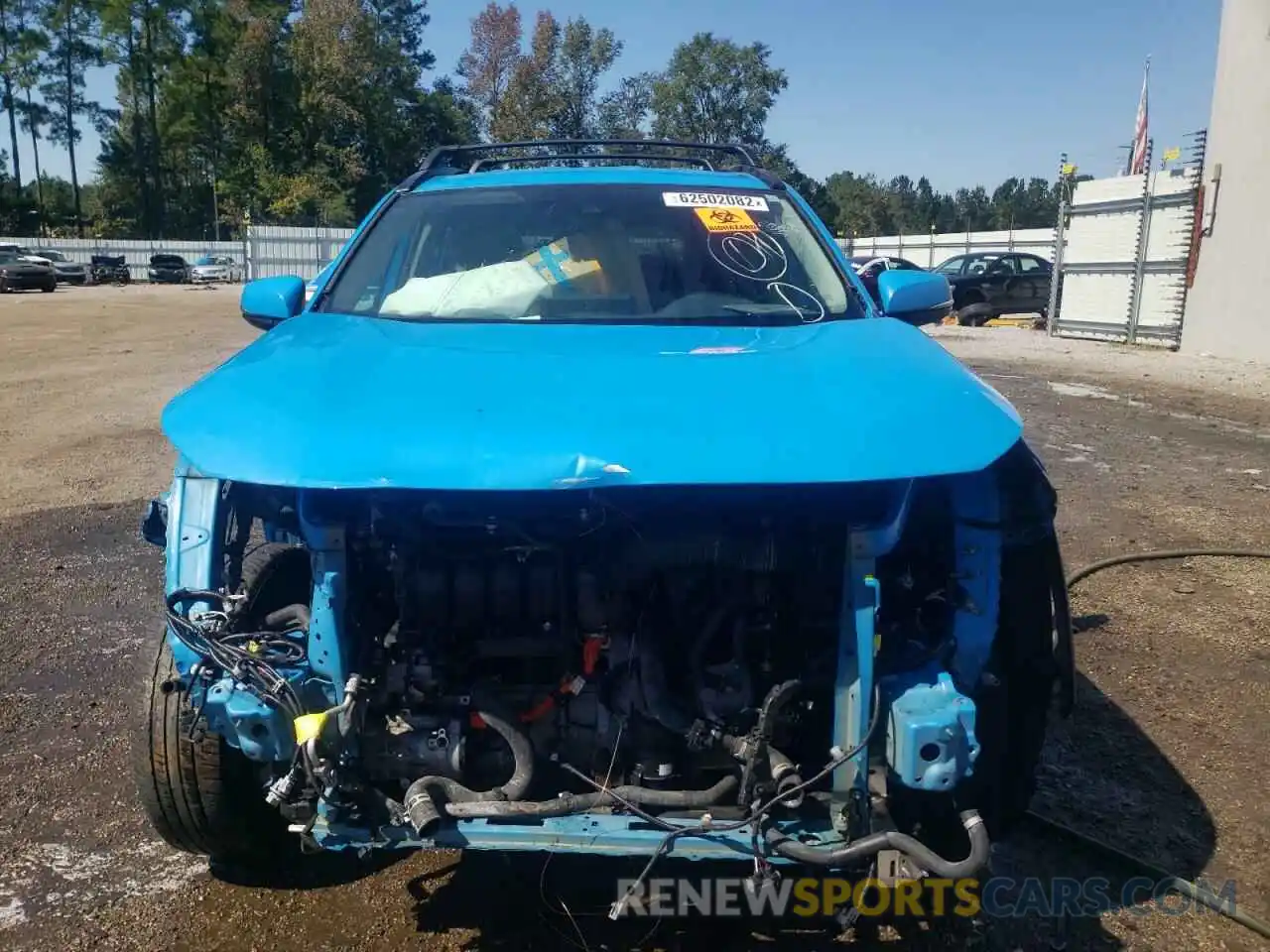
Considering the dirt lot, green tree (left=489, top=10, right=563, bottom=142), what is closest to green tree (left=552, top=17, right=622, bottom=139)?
green tree (left=489, top=10, right=563, bottom=142)

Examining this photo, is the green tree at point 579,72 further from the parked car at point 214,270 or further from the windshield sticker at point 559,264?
the windshield sticker at point 559,264

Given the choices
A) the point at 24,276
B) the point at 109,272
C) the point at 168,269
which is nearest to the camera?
the point at 24,276

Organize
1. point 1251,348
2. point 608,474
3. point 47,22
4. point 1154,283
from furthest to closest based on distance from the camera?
point 47,22
point 1154,283
point 1251,348
point 608,474

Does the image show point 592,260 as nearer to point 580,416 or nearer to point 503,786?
point 580,416

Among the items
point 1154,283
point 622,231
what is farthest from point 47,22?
point 622,231

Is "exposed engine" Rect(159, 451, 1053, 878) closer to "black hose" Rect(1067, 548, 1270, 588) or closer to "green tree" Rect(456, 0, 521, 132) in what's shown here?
"black hose" Rect(1067, 548, 1270, 588)

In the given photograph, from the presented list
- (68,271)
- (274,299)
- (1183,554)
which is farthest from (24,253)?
(1183,554)

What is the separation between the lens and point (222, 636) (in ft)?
7.37

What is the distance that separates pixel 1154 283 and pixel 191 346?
50.3ft

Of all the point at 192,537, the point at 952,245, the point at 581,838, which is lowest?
the point at 581,838

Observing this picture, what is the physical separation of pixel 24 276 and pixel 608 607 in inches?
1488

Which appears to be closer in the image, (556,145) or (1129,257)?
(556,145)

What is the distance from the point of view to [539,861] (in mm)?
2896

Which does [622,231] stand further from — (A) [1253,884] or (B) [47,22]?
(B) [47,22]
